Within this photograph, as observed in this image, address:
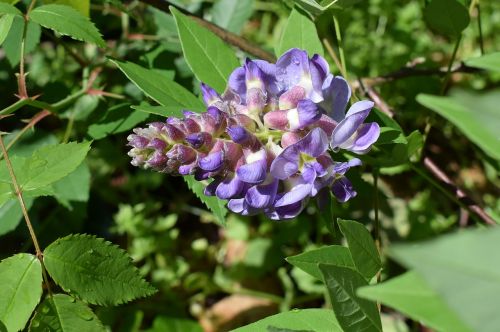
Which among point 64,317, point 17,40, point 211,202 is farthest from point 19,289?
point 17,40

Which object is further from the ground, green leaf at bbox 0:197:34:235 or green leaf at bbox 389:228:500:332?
green leaf at bbox 389:228:500:332

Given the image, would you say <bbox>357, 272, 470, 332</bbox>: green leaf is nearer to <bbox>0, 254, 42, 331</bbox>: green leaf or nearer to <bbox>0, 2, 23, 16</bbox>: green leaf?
<bbox>0, 254, 42, 331</bbox>: green leaf

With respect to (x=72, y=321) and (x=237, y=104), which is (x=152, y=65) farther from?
(x=72, y=321)

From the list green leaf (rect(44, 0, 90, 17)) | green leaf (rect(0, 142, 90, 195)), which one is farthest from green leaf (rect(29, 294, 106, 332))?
green leaf (rect(44, 0, 90, 17))

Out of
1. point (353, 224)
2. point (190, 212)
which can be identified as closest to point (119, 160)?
point (190, 212)

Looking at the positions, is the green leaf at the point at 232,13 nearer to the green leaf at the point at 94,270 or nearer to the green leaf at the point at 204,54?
the green leaf at the point at 204,54
